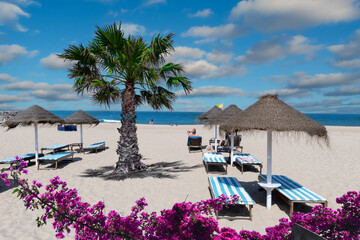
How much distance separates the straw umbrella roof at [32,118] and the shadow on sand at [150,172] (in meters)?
3.25

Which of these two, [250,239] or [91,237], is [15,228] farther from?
[250,239]

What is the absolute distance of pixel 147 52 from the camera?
8.48 meters

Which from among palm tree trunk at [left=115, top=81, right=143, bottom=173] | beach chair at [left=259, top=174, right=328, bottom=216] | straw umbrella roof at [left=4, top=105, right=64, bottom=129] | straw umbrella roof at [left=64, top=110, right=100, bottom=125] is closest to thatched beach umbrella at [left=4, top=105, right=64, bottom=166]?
straw umbrella roof at [left=4, top=105, right=64, bottom=129]

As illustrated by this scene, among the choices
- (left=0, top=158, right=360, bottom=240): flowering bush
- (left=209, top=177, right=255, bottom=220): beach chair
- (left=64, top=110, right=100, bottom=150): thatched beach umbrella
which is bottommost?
(left=209, top=177, right=255, bottom=220): beach chair

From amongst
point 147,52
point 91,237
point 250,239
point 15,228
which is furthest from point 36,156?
point 250,239

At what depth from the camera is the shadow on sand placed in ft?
27.0

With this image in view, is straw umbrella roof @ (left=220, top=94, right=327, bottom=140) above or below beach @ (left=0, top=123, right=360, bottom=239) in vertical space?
above

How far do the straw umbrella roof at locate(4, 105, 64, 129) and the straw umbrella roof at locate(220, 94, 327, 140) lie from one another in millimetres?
8690

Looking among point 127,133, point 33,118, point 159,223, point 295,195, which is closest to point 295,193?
point 295,195

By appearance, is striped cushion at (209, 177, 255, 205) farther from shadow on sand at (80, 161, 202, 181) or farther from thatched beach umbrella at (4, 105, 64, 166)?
thatched beach umbrella at (4, 105, 64, 166)

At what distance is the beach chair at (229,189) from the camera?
15.8 ft

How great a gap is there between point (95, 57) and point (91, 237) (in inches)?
299

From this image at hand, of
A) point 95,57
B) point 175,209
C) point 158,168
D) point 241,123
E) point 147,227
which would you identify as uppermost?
point 95,57

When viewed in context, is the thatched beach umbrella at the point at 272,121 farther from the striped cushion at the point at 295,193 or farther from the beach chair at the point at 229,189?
the beach chair at the point at 229,189
